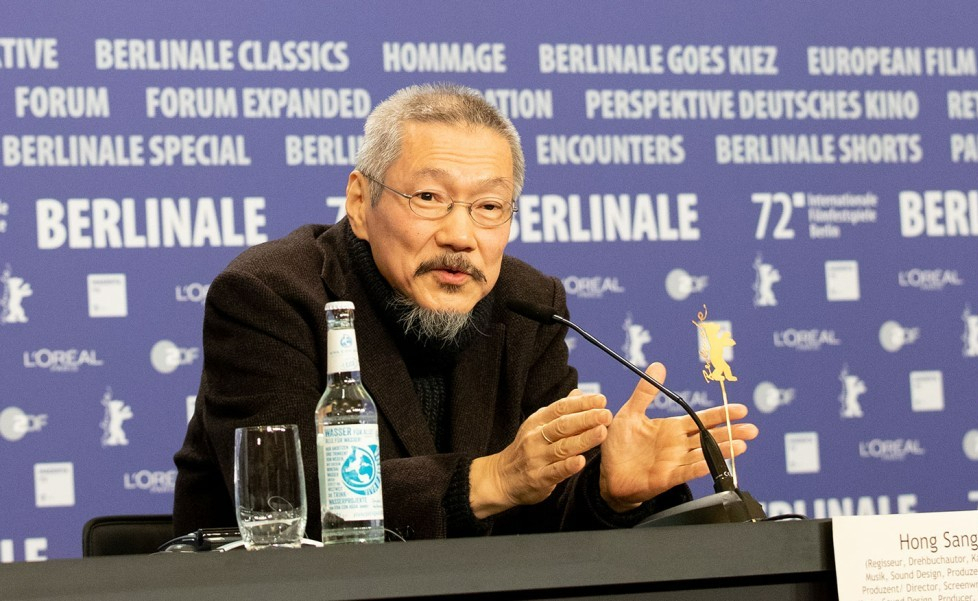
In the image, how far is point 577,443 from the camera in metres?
1.59

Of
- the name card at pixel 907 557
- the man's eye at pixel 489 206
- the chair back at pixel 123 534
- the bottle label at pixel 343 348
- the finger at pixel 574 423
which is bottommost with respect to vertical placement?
the chair back at pixel 123 534

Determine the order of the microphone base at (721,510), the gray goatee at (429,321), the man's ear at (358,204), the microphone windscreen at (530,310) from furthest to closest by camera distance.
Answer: the man's ear at (358,204) → the gray goatee at (429,321) → the microphone windscreen at (530,310) → the microphone base at (721,510)

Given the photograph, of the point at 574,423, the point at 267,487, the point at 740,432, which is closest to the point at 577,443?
the point at 574,423

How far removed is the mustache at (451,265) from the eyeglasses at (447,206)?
0.23ft

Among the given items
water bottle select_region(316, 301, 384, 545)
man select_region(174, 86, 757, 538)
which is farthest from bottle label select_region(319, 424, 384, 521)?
man select_region(174, 86, 757, 538)

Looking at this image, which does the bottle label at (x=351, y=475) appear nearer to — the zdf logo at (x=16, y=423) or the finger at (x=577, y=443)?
the finger at (x=577, y=443)

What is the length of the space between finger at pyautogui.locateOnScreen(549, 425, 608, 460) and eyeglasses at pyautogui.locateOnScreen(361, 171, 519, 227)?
0.68 metres

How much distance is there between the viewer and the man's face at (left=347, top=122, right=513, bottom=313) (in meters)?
2.19

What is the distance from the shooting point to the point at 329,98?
11.4 feet

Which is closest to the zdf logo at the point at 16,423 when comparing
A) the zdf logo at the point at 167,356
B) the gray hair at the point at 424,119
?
the zdf logo at the point at 167,356

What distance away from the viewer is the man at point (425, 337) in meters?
1.93

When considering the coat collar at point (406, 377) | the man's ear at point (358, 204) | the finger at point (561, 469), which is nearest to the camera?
the finger at point (561, 469)

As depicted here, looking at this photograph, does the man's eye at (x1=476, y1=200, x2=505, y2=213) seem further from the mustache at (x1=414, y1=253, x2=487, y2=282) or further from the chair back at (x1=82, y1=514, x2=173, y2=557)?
the chair back at (x1=82, y1=514, x2=173, y2=557)

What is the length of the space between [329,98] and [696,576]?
2.50 meters
